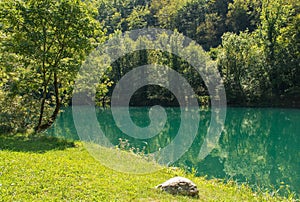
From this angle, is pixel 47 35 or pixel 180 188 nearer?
pixel 180 188

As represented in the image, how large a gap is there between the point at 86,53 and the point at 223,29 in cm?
6025

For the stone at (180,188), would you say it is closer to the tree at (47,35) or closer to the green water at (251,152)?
the green water at (251,152)

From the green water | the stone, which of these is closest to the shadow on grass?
the green water

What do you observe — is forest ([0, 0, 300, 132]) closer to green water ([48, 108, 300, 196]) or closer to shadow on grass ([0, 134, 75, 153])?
shadow on grass ([0, 134, 75, 153])

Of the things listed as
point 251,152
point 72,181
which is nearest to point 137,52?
point 251,152

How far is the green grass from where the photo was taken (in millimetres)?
5695

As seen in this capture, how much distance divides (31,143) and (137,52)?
37544 millimetres

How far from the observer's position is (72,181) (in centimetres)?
645

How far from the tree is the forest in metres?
0.04

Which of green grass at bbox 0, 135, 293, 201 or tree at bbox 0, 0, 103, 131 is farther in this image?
tree at bbox 0, 0, 103, 131

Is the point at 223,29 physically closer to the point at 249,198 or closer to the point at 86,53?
the point at 86,53

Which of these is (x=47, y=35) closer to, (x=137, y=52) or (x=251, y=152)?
(x=251, y=152)

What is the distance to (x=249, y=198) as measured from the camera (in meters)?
7.47

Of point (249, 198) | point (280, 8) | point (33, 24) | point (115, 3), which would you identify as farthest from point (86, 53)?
point (115, 3)
